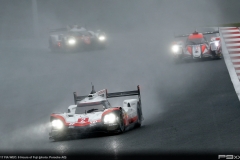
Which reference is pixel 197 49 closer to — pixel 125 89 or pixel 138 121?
pixel 125 89

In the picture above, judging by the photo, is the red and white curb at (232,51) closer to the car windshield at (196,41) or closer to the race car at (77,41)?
the car windshield at (196,41)

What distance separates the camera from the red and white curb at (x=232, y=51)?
1851cm

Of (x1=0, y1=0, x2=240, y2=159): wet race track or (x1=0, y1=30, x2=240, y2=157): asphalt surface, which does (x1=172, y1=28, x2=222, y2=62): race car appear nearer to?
(x1=0, y1=0, x2=240, y2=159): wet race track

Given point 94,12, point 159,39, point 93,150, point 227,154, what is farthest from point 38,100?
point 94,12

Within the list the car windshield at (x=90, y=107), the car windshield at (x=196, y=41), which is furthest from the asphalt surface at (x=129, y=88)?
the car windshield at (x=196, y=41)

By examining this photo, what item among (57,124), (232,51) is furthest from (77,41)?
(57,124)

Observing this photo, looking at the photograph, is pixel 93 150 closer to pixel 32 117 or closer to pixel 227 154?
pixel 227 154

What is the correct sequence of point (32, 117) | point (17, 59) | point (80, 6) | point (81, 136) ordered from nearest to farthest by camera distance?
1. point (81, 136)
2. point (32, 117)
3. point (17, 59)
4. point (80, 6)

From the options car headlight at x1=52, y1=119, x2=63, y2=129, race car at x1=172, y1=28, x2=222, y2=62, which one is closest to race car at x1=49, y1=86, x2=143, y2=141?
car headlight at x1=52, y1=119, x2=63, y2=129

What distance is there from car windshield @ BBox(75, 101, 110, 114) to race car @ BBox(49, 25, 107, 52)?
20.6 meters

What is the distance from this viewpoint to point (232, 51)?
78.8 feet

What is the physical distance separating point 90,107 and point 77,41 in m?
21.0

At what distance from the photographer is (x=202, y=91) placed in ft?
57.2

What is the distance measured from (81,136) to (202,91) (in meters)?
6.06
